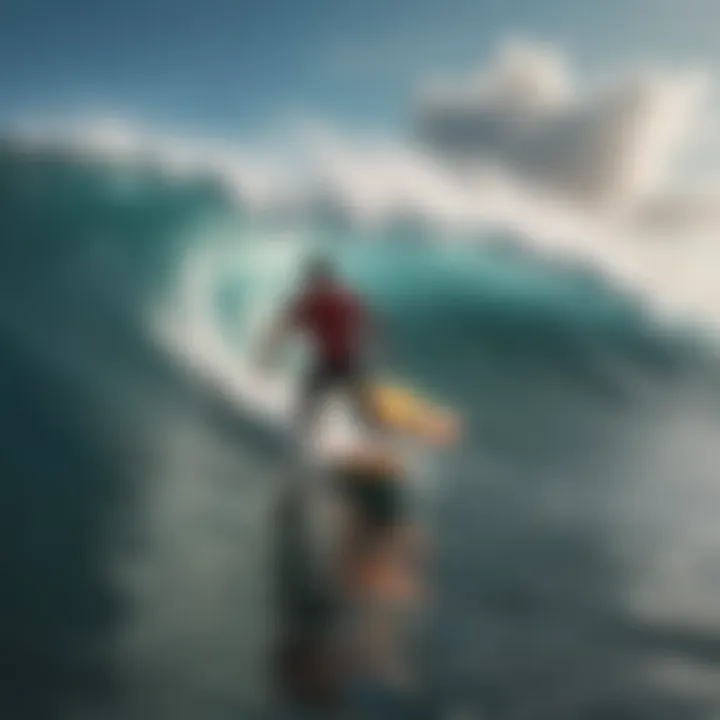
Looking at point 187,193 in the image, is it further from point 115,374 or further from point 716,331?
point 716,331

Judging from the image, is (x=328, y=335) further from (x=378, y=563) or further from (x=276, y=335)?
(x=378, y=563)

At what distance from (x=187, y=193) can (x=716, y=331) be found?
2.23ft

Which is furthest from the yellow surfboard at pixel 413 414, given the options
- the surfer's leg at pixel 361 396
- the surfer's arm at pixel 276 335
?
the surfer's arm at pixel 276 335

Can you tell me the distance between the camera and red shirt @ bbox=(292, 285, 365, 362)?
150 cm

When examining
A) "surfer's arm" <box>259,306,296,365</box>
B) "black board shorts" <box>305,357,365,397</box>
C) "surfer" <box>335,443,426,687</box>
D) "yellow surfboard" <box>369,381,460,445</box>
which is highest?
"surfer's arm" <box>259,306,296,365</box>

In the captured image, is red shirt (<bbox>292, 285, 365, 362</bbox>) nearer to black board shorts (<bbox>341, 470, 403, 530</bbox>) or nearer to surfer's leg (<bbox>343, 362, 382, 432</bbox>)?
surfer's leg (<bbox>343, 362, 382, 432</bbox>)

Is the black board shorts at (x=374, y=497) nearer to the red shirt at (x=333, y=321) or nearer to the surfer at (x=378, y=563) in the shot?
the surfer at (x=378, y=563)

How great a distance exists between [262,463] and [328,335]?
0.57 ft

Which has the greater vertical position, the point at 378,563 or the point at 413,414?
the point at 413,414

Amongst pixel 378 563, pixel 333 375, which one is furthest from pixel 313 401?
pixel 378 563

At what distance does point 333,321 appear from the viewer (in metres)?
1.50

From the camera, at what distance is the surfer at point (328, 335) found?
149 cm

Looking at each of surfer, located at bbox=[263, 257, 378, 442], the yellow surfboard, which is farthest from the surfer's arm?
the yellow surfboard

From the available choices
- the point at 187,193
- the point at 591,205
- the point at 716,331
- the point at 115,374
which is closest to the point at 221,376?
the point at 115,374
